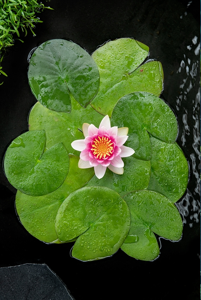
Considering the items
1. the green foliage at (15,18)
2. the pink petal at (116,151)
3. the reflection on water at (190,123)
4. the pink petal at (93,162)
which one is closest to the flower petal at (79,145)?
the pink petal at (93,162)

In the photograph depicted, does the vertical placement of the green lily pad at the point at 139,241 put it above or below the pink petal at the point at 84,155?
below

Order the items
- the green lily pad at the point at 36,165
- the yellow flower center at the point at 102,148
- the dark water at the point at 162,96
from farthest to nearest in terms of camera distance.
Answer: the dark water at the point at 162,96 → the green lily pad at the point at 36,165 → the yellow flower center at the point at 102,148

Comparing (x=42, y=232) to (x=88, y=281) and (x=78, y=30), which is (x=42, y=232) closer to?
(x=88, y=281)

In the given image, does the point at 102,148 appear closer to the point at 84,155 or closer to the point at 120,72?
the point at 84,155

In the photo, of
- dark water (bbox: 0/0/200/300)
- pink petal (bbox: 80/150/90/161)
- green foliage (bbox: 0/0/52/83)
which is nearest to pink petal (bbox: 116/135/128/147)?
pink petal (bbox: 80/150/90/161)

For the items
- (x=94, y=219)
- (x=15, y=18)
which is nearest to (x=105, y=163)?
(x=94, y=219)

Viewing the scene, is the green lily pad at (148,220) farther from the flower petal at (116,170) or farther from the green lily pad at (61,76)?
the green lily pad at (61,76)

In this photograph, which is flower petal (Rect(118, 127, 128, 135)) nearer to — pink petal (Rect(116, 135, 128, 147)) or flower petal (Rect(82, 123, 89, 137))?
pink petal (Rect(116, 135, 128, 147))

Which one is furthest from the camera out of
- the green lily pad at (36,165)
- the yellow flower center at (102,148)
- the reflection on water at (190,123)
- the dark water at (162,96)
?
the reflection on water at (190,123)
